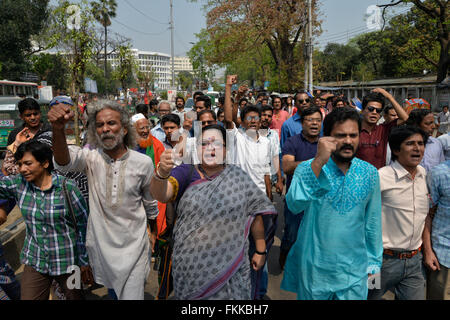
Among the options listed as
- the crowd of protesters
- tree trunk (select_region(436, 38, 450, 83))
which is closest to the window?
the crowd of protesters

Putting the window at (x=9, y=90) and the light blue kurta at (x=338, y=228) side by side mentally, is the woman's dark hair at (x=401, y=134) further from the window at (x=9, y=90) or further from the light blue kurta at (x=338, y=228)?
the window at (x=9, y=90)

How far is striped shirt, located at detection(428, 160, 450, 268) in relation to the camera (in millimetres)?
2758

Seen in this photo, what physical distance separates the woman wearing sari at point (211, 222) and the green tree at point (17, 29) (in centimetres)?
3075

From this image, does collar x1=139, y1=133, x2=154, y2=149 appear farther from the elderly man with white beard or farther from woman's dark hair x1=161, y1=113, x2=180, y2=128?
the elderly man with white beard

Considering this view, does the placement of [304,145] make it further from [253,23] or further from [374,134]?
[253,23]

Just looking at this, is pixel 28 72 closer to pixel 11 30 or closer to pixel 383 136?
pixel 11 30

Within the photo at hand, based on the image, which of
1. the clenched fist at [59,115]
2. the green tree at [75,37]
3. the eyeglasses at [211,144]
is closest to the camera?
the clenched fist at [59,115]

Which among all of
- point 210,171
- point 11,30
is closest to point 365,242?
point 210,171

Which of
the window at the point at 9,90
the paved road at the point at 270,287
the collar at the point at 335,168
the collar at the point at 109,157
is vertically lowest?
the paved road at the point at 270,287

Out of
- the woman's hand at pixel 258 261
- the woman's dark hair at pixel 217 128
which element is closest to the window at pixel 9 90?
the woman's dark hair at pixel 217 128

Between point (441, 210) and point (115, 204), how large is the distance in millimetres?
2401

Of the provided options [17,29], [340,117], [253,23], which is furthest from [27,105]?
[17,29]

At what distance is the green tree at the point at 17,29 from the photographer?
28.2m

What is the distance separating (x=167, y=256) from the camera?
8.72 feet
